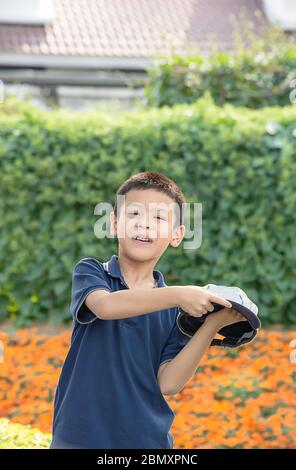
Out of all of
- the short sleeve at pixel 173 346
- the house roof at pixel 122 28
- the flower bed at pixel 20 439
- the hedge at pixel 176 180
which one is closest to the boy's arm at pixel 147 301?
the short sleeve at pixel 173 346

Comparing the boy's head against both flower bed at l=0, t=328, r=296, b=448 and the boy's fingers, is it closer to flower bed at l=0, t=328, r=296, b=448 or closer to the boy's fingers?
→ the boy's fingers

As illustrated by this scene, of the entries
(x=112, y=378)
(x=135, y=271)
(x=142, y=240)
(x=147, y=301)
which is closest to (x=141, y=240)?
(x=142, y=240)

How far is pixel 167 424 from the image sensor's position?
212cm

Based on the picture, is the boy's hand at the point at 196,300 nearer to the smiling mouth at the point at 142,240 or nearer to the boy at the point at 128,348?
the boy at the point at 128,348

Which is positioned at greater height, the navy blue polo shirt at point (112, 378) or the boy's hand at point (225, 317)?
the boy's hand at point (225, 317)

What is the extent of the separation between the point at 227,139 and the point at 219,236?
0.67m

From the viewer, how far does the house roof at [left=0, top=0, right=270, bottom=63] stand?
41.1ft

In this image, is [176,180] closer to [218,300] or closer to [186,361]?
[186,361]

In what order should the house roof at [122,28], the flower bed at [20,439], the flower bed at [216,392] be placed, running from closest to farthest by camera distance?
the flower bed at [20,439], the flower bed at [216,392], the house roof at [122,28]

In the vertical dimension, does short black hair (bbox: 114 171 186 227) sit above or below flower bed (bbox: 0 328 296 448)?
above

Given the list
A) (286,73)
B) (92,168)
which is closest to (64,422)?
(92,168)

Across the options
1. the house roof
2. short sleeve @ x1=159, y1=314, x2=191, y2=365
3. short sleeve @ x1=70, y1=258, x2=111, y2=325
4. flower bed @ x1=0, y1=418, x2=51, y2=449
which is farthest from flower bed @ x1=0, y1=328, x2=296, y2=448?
the house roof

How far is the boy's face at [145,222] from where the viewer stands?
2.08 m

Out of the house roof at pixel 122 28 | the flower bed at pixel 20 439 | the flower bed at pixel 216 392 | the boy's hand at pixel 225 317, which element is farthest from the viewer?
the house roof at pixel 122 28
